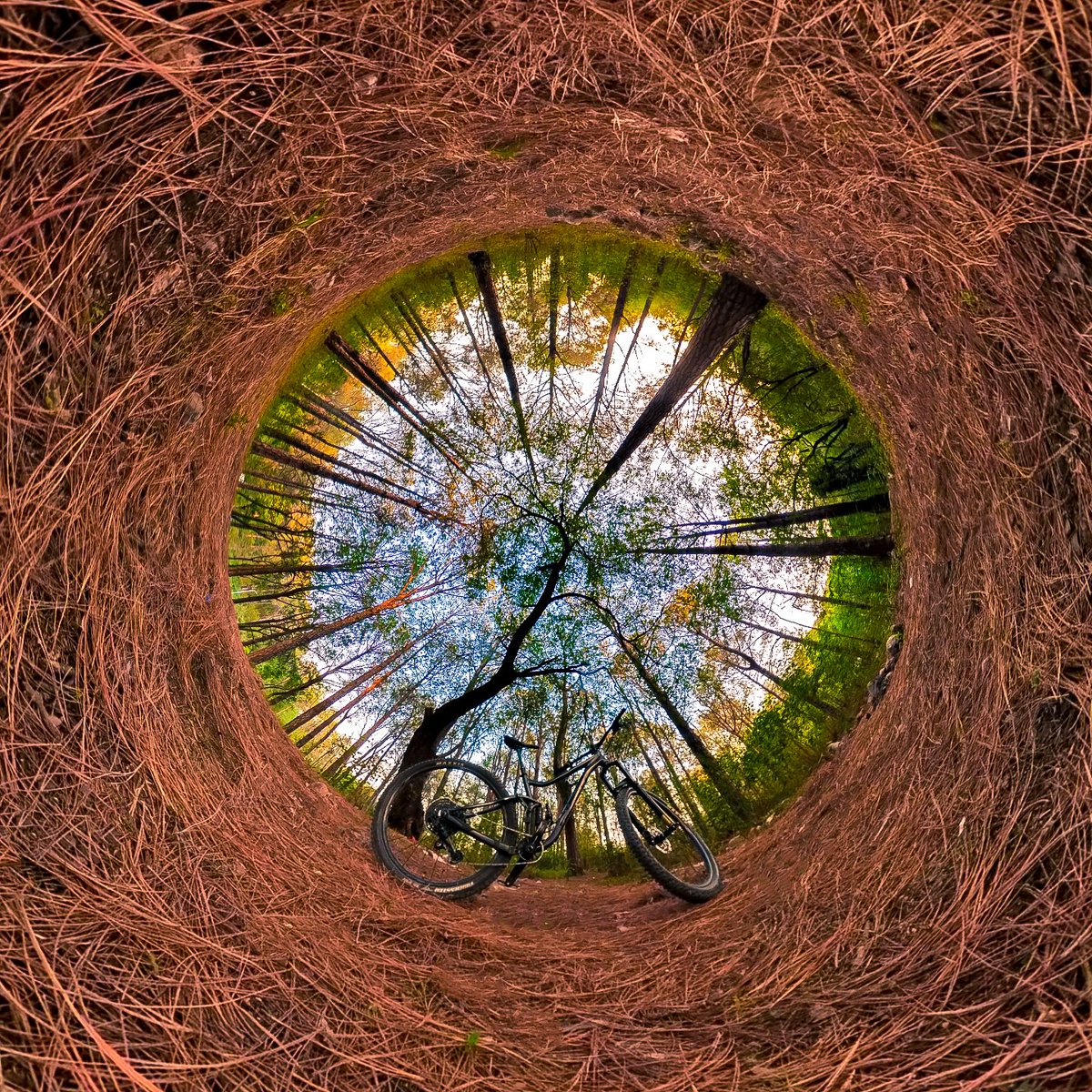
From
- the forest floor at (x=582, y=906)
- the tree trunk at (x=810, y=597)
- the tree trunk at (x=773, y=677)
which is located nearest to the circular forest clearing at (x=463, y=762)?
the forest floor at (x=582, y=906)

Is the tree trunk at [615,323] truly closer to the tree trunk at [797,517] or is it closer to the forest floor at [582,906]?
the tree trunk at [797,517]

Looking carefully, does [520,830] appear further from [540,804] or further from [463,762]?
[463,762]

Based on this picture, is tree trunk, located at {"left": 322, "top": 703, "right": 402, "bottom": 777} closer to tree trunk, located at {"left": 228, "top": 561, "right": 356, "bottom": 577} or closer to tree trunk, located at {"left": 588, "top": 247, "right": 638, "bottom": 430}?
tree trunk, located at {"left": 228, "top": 561, "right": 356, "bottom": 577}

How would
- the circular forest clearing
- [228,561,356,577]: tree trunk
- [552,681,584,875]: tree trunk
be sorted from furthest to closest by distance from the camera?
[228,561,356,577]: tree trunk, [552,681,584,875]: tree trunk, the circular forest clearing

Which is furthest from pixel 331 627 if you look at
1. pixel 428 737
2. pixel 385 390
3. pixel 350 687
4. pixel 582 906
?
pixel 582 906

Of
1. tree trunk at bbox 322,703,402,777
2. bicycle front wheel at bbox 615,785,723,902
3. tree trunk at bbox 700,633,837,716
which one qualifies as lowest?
bicycle front wheel at bbox 615,785,723,902

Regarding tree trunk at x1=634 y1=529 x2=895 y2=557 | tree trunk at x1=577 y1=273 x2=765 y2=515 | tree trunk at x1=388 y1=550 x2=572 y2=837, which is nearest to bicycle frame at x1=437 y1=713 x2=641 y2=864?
tree trunk at x1=388 y1=550 x2=572 y2=837
